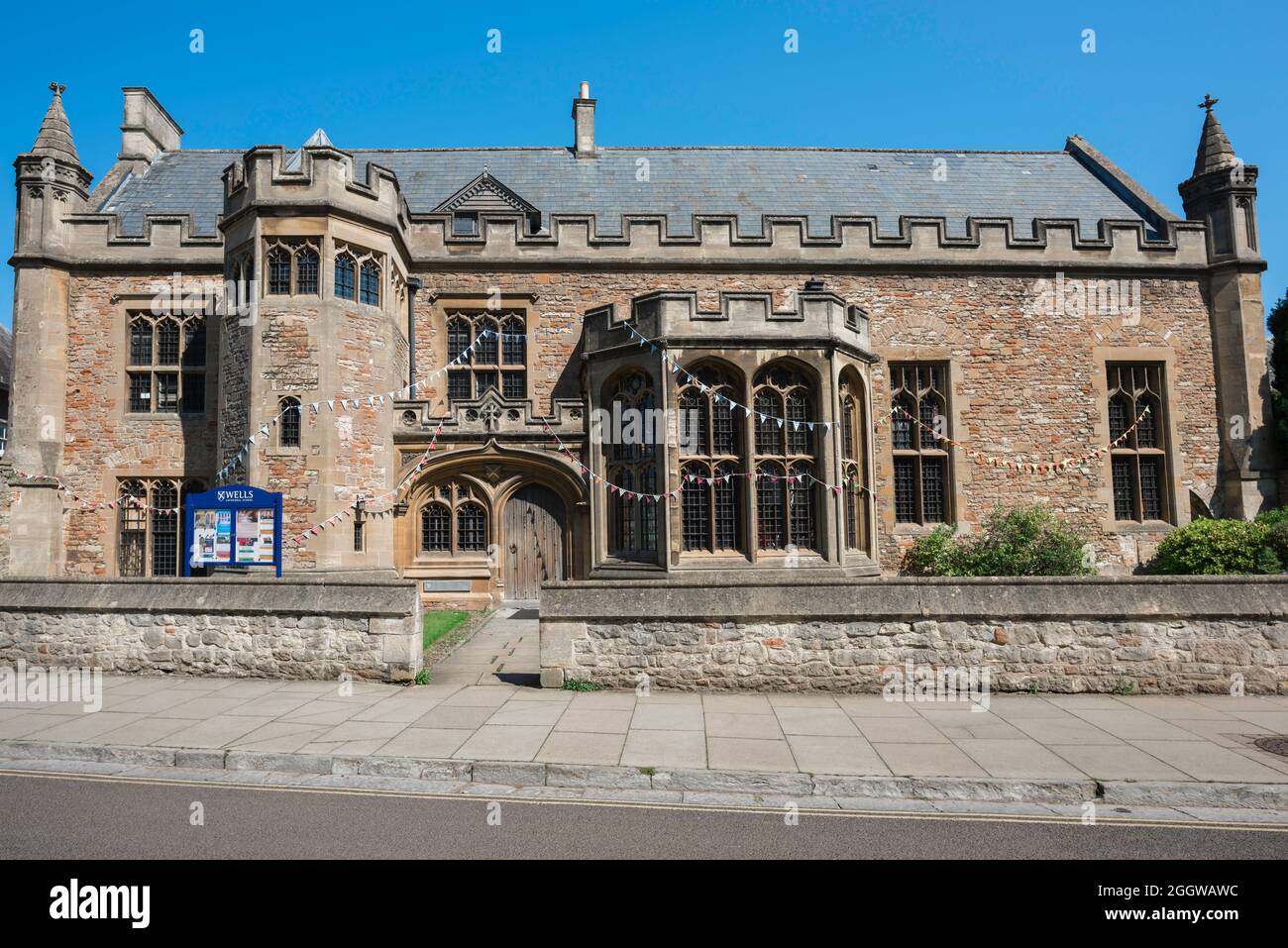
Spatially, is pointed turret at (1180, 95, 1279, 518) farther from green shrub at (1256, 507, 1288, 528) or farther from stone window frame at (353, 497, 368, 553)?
stone window frame at (353, 497, 368, 553)

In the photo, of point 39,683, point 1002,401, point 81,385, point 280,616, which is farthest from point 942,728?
point 81,385

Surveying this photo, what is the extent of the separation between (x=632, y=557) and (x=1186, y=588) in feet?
27.7

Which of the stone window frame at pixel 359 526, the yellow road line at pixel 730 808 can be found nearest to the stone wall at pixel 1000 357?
the stone window frame at pixel 359 526

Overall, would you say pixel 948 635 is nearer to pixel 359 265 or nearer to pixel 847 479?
pixel 847 479

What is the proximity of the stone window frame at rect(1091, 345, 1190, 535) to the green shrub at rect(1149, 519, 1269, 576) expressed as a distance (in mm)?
1505

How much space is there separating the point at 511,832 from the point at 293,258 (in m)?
13.0

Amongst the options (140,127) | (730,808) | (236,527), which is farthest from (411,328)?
(730,808)

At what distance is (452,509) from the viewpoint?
15.8 metres

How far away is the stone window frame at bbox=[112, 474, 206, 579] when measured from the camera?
16.3 metres

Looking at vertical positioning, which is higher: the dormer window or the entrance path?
the dormer window

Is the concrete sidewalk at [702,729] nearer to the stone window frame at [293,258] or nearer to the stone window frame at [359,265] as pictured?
the stone window frame at [293,258]

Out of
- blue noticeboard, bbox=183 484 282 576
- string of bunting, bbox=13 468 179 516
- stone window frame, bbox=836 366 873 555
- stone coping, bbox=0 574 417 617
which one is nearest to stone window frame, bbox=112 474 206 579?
string of bunting, bbox=13 468 179 516

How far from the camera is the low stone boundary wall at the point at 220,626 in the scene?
8.71m

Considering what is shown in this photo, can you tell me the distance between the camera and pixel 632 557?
1396 centimetres
